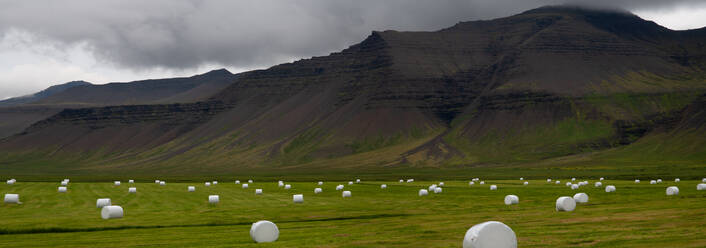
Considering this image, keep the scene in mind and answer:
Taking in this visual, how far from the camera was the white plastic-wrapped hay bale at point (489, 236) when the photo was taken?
2325 cm

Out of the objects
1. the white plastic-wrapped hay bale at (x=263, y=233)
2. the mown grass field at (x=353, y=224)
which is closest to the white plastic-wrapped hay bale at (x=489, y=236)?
the mown grass field at (x=353, y=224)

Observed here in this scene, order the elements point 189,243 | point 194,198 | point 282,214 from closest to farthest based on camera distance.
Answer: point 189,243, point 282,214, point 194,198

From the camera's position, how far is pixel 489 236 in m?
23.3

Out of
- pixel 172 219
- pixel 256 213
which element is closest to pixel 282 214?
pixel 256 213

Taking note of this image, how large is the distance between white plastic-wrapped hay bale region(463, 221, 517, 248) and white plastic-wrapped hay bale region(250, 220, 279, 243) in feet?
38.7

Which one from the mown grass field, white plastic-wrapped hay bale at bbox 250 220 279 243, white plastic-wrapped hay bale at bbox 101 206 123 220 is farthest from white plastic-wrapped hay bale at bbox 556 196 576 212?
white plastic-wrapped hay bale at bbox 101 206 123 220

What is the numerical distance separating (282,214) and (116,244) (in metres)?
17.9

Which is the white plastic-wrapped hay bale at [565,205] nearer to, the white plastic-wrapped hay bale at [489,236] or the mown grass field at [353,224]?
the mown grass field at [353,224]

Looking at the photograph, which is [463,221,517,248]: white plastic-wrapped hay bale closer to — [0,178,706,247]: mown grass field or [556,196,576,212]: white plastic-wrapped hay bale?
[0,178,706,247]: mown grass field

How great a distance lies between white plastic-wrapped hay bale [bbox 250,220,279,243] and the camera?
32.3 m

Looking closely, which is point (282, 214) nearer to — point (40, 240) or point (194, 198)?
point (40, 240)

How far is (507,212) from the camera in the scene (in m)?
46.3

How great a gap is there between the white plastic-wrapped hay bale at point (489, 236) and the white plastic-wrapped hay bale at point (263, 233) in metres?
11.8

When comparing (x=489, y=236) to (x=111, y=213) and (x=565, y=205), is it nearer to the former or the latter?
(x=565, y=205)
